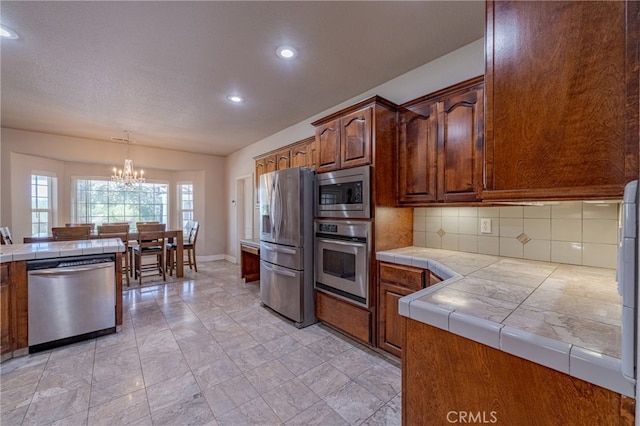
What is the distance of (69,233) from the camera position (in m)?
3.59

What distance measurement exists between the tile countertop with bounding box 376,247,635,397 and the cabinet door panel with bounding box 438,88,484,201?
644mm

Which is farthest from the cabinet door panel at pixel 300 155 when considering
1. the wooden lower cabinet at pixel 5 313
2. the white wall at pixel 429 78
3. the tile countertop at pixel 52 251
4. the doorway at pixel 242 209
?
the wooden lower cabinet at pixel 5 313

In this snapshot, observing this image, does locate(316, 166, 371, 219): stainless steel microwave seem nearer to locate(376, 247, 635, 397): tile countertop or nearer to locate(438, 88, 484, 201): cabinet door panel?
locate(438, 88, 484, 201): cabinet door panel

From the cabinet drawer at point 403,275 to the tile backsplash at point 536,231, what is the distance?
0.58 meters

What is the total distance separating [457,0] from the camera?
1.67m

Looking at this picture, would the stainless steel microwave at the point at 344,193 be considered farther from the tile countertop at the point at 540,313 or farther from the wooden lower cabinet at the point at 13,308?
the wooden lower cabinet at the point at 13,308

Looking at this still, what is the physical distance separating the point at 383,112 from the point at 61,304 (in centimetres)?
335

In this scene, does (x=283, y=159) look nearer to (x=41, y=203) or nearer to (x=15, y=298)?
(x=15, y=298)

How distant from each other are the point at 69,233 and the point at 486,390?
4.86 meters

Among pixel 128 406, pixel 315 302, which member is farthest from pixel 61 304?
pixel 315 302

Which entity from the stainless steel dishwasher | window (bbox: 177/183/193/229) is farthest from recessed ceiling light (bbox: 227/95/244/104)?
window (bbox: 177/183/193/229)

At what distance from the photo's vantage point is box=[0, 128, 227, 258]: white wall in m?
4.15

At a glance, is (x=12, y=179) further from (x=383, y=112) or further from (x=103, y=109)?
(x=383, y=112)

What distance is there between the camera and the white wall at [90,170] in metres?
4.15
